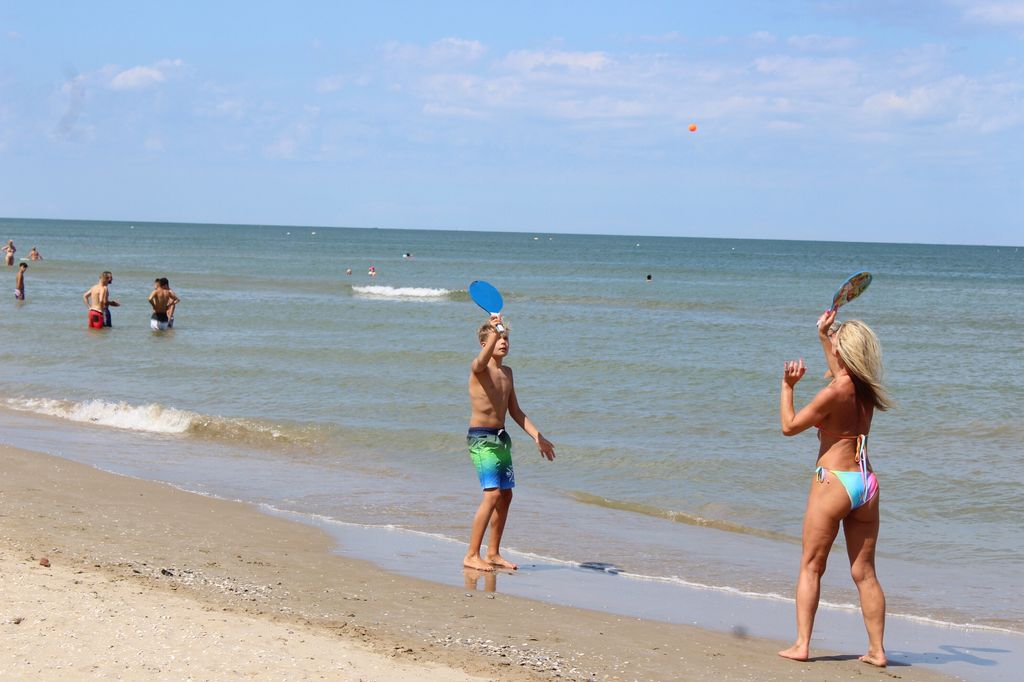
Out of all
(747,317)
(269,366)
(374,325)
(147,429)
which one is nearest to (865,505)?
(147,429)

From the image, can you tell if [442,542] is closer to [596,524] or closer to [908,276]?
[596,524]

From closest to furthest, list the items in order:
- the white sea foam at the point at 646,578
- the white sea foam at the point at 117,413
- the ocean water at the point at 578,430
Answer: the white sea foam at the point at 646,578
the ocean water at the point at 578,430
the white sea foam at the point at 117,413

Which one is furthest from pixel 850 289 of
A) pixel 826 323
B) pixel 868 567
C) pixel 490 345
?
pixel 490 345

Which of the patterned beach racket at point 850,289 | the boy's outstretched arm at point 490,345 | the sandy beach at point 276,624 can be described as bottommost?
the sandy beach at point 276,624

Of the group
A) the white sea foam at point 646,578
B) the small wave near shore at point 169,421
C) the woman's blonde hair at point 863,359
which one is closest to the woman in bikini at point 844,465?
the woman's blonde hair at point 863,359

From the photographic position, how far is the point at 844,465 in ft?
16.6

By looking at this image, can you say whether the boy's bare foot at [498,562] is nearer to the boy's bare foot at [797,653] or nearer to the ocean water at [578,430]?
the ocean water at [578,430]

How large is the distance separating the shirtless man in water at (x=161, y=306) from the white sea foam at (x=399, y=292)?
673 inches

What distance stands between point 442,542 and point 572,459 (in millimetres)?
3622

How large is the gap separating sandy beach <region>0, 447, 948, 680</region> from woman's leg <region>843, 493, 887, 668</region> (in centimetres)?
14

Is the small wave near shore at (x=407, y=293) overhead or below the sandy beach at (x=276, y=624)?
overhead

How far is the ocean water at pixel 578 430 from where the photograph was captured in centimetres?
797

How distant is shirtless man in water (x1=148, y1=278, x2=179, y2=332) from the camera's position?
21.8 meters

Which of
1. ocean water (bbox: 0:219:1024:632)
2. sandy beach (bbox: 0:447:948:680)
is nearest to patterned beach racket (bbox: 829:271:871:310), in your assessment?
sandy beach (bbox: 0:447:948:680)
